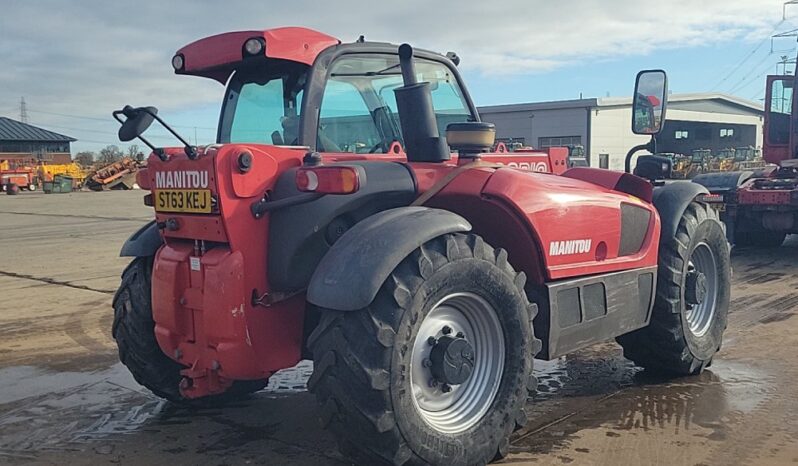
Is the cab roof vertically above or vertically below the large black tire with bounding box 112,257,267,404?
above

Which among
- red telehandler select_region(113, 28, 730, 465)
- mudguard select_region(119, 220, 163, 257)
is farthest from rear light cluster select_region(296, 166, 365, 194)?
mudguard select_region(119, 220, 163, 257)

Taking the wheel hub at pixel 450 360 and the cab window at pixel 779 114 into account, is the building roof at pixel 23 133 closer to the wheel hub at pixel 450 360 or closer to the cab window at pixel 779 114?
the cab window at pixel 779 114

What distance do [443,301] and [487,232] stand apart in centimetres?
77

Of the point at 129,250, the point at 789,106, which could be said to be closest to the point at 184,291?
the point at 129,250

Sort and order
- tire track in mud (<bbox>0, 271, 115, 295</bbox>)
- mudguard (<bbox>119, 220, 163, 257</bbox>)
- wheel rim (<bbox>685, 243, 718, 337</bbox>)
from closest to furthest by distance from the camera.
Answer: mudguard (<bbox>119, 220, 163, 257</bbox>)
wheel rim (<bbox>685, 243, 718, 337</bbox>)
tire track in mud (<bbox>0, 271, 115, 295</bbox>)

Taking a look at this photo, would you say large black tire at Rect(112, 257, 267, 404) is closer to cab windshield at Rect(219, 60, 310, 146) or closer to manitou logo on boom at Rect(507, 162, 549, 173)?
cab windshield at Rect(219, 60, 310, 146)

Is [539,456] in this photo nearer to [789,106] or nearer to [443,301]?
[443,301]

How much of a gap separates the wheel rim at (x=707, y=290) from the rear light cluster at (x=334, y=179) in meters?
3.08

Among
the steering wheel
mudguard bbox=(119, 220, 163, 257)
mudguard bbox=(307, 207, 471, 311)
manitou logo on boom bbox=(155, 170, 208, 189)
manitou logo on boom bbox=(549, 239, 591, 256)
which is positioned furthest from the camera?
mudguard bbox=(119, 220, 163, 257)

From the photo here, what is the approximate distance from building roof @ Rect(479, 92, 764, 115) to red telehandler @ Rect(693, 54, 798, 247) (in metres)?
26.0

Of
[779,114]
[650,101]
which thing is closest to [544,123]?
[779,114]

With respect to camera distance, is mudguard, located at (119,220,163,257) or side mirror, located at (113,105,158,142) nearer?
side mirror, located at (113,105,158,142)

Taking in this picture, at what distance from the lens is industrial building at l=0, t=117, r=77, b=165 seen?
59281 mm

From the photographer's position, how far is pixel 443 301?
11.3 ft
